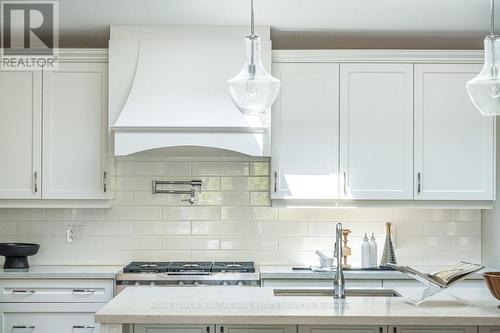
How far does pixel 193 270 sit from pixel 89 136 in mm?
1200

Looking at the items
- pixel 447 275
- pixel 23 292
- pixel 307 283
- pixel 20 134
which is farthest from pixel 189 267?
pixel 447 275

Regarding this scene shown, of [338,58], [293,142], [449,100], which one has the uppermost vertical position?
[338,58]

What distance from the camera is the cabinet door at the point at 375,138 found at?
4621 millimetres

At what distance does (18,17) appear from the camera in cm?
429

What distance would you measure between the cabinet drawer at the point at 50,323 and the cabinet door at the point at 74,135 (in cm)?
82

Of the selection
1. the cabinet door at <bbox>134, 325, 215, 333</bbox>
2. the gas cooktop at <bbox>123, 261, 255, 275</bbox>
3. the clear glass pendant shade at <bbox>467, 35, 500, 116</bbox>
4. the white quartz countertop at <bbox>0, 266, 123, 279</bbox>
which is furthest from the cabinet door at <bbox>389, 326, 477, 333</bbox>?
the white quartz countertop at <bbox>0, 266, 123, 279</bbox>

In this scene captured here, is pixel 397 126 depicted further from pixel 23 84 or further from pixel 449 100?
pixel 23 84

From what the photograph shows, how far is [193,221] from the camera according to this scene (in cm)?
499

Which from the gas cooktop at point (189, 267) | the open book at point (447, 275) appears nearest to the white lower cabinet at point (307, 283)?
the gas cooktop at point (189, 267)

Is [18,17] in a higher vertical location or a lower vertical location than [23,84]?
higher

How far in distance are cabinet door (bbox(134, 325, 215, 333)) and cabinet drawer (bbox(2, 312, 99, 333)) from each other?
1.51m

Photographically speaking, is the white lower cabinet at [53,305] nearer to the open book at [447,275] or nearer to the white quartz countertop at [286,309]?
the white quartz countertop at [286,309]

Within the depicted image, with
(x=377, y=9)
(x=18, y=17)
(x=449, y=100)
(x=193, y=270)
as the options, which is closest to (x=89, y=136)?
(x=18, y=17)

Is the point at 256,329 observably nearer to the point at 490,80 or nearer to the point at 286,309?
the point at 286,309
